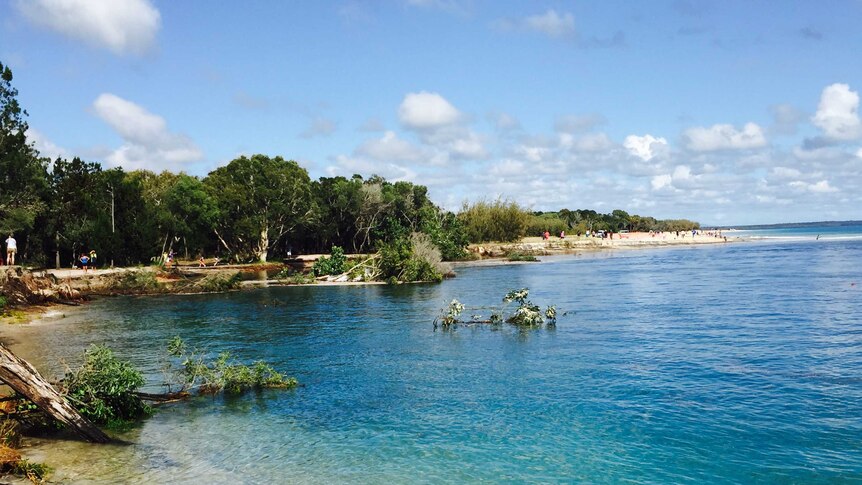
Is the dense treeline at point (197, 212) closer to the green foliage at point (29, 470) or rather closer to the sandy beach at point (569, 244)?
the sandy beach at point (569, 244)

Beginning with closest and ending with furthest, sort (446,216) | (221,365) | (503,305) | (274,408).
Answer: (274,408) → (221,365) → (503,305) → (446,216)

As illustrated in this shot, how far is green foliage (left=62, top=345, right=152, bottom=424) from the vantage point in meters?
15.3

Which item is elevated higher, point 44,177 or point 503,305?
point 44,177

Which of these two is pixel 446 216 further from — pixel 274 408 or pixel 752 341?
pixel 274 408

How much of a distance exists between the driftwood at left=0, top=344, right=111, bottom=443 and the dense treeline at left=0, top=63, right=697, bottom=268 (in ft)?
121

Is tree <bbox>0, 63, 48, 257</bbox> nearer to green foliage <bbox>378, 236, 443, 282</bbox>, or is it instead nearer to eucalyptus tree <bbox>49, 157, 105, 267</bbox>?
eucalyptus tree <bbox>49, 157, 105, 267</bbox>

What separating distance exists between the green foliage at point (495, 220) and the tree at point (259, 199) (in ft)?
142

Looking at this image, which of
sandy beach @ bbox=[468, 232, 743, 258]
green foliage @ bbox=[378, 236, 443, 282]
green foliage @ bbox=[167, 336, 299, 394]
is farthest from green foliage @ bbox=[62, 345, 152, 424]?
sandy beach @ bbox=[468, 232, 743, 258]

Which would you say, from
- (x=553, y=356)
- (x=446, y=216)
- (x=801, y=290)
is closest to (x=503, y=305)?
(x=553, y=356)

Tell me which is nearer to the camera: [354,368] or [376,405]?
[376,405]

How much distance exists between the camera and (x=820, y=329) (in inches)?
1017

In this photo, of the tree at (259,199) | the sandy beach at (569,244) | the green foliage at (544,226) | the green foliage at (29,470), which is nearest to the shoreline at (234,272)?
the sandy beach at (569,244)

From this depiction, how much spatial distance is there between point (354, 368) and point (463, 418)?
693 cm

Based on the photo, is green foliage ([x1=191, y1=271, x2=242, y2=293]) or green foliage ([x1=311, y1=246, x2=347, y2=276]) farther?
green foliage ([x1=311, y1=246, x2=347, y2=276])
